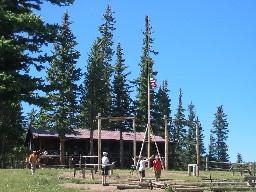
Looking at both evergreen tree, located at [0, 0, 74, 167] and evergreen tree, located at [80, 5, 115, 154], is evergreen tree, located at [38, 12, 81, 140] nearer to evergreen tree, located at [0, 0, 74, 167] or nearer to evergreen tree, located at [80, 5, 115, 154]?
evergreen tree, located at [80, 5, 115, 154]

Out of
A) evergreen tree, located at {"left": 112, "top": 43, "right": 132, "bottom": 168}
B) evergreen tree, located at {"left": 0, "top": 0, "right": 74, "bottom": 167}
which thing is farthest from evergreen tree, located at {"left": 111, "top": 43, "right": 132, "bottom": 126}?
evergreen tree, located at {"left": 0, "top": 0, "right": 74, "bottom": 167}

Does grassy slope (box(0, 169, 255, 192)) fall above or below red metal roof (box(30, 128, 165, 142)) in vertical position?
below

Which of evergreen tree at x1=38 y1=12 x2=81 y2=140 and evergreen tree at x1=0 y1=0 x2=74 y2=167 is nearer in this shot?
evergreen tree at x1=0 y1=0 x2=74 y2=167

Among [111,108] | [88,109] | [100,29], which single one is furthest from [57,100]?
[100,29]

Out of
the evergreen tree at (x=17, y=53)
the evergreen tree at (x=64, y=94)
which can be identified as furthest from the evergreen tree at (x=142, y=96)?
the evergreen tree at (x=17, y=53)

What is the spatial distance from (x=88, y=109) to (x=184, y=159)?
3129 cm

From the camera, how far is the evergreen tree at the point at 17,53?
486 inches

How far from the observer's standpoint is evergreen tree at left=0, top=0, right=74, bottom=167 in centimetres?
1235

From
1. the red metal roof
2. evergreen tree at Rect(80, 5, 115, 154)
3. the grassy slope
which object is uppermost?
evergreen tree at Rect(80, 5, 115, 154)

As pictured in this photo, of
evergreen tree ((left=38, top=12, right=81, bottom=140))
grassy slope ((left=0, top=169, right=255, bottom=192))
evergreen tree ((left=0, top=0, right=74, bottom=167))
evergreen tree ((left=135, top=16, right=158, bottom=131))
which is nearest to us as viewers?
evergreen tree ((left=0, top=0, right=74, bottom=167))

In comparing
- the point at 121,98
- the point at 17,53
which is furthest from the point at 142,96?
the point at 17,53

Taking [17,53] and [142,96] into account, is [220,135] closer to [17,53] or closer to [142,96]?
[142,96]

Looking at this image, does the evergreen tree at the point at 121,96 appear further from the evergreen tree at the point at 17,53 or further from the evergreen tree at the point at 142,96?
the evergreen tree at the point at 17,53

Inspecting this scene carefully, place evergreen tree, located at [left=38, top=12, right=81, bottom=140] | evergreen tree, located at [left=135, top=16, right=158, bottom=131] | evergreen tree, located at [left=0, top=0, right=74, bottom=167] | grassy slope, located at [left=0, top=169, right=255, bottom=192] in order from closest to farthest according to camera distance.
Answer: evergreen tree, located at [left=0, top=0, right=74, bottom=167]
grassy slope, located at [left=0, top=169, right=255, bottom=192]
evergreen tree, located at [left=38, top=12, right=81, bottom=140]
evergreen tree, located at [left=135, top=16, right=158, bottom=131]
